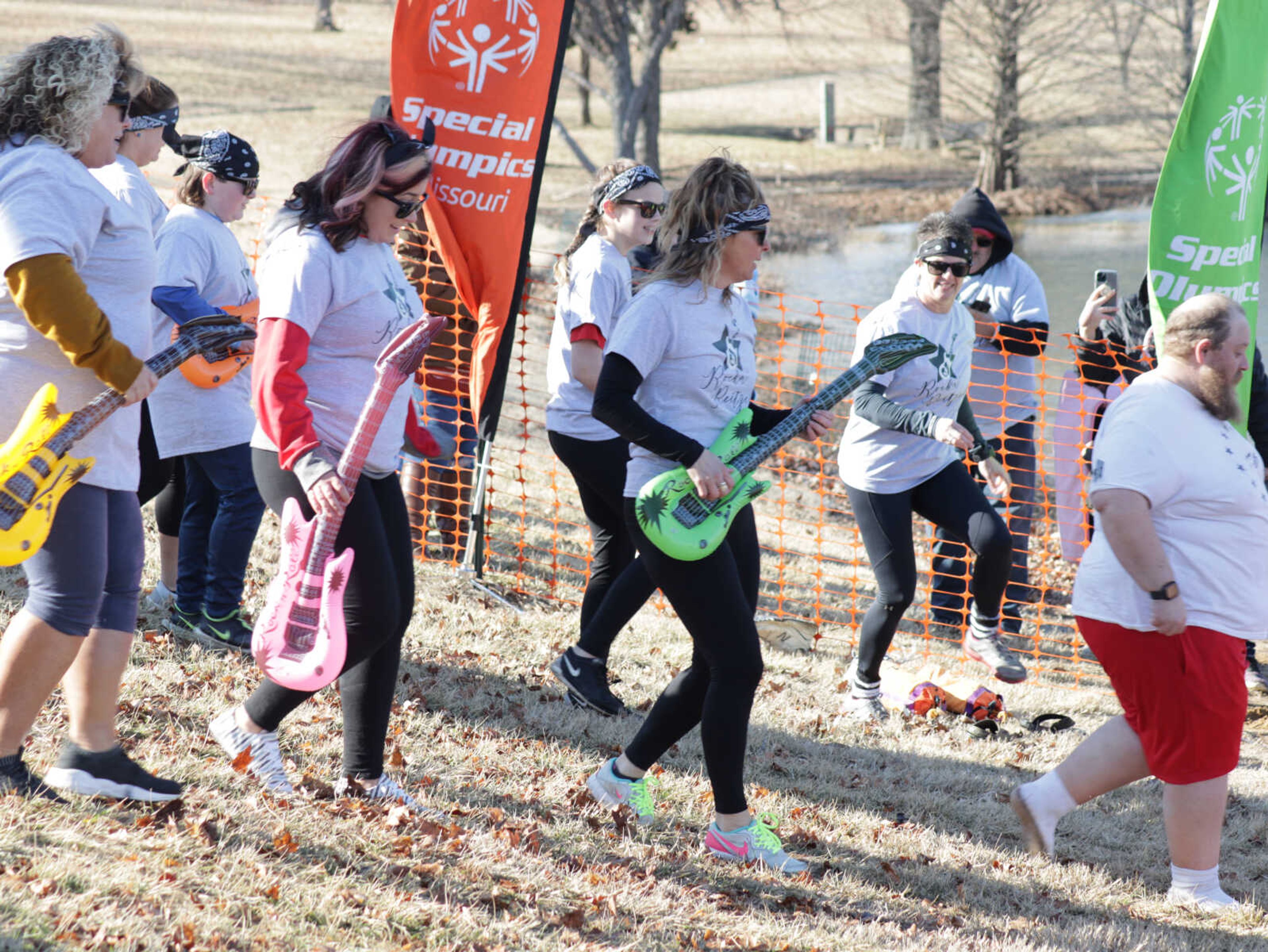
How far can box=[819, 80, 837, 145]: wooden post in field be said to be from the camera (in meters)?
34.9

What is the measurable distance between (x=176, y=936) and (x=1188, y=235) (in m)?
4.45

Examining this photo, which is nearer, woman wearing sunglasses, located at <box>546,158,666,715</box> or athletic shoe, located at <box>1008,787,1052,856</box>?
athletic shoe, located at <box>1008,787,1052,856</box>

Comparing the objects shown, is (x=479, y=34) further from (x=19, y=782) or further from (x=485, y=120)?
(x=19, y=782)

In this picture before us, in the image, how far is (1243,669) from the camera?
3592mm

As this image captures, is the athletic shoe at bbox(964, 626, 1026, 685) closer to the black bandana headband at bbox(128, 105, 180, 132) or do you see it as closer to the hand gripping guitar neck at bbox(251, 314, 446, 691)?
the hand gripping guitar neck at bbox(251, 314, 446, 691)

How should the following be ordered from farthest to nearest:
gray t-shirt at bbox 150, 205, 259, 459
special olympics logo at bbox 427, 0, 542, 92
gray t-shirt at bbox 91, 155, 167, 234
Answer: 1. special olympics logo at bbox 427, 0, 542, 92
2. gray t-shirt at bbox 150, 205, 259, 459
3. gray t-shirt at bbox 91, 155, 167, 234

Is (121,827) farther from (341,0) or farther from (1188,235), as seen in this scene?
(341,0)

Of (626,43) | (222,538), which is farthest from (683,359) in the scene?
(626,43)

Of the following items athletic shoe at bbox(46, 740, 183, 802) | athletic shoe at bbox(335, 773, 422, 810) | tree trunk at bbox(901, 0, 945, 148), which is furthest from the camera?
tree trunk at bbox(901, 0, 945, 148)

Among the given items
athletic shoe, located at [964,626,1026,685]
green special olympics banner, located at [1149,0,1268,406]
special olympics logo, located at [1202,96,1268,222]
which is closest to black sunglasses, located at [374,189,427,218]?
green special olympics banner, located at [1149,0,1268,406]

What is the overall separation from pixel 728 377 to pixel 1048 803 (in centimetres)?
166

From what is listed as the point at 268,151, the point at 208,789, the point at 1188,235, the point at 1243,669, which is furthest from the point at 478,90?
the point at 268,151

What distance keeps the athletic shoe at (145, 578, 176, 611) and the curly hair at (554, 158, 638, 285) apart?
6.78 feet

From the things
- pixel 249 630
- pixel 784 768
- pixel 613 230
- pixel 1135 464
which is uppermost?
pixel 613 230
